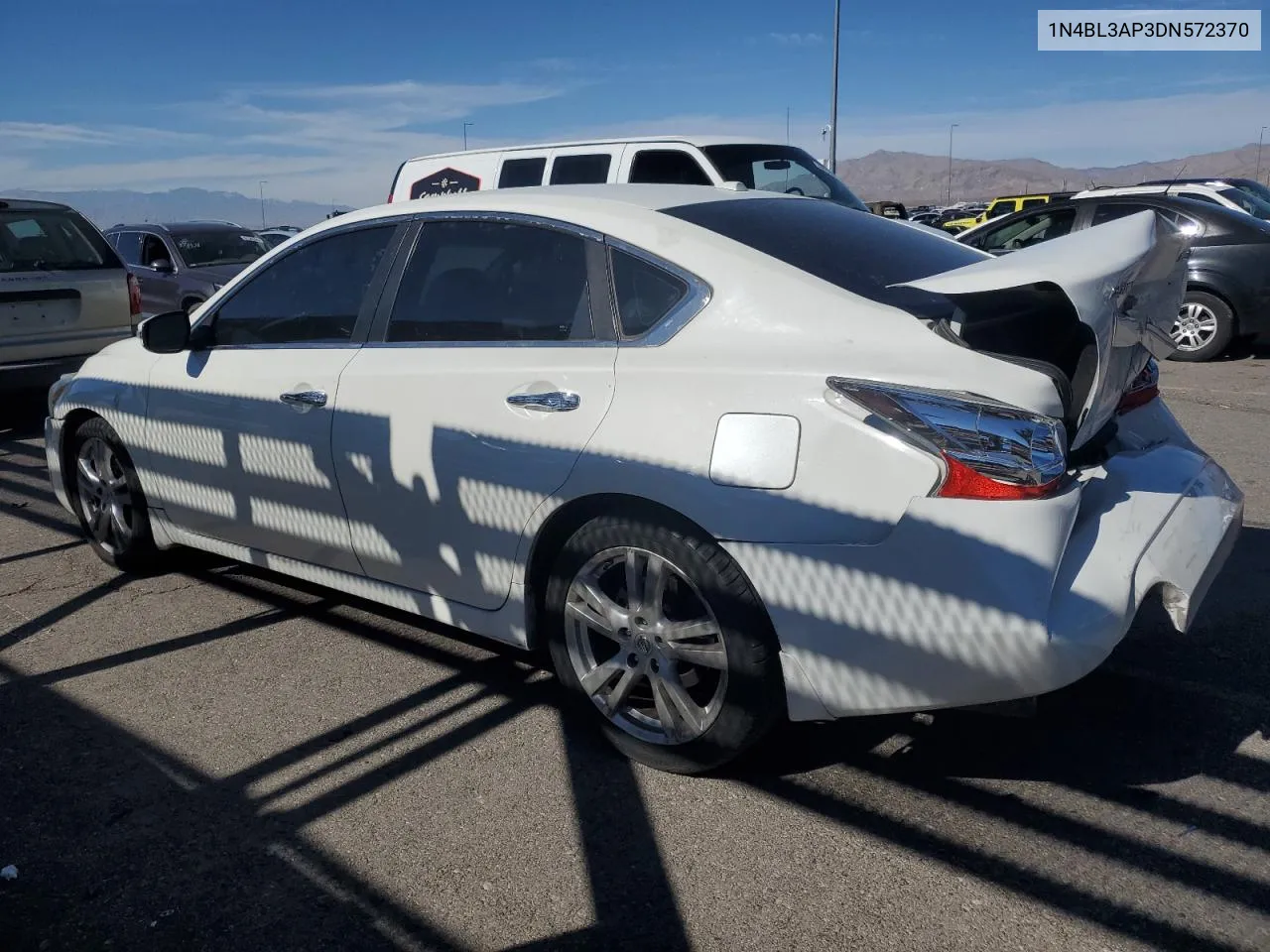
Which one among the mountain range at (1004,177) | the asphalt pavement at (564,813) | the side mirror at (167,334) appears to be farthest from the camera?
the mountain range at (1004,177)

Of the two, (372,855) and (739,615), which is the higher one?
(739,615)

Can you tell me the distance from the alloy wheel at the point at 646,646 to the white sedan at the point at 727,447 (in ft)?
0.03

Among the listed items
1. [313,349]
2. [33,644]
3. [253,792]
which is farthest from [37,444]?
[253,792]

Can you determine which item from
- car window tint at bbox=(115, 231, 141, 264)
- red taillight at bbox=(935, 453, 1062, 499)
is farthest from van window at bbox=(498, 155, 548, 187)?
red taillight at bbox=(935, 453, 1062, 499)

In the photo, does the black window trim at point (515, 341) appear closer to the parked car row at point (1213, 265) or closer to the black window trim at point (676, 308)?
the black window trim at point (676, 308)

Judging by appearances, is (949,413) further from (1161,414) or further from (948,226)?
(948,226)

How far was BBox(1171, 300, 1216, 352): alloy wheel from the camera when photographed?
10594 mm

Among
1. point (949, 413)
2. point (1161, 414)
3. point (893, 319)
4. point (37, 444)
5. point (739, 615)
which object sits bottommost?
point (37, 444)

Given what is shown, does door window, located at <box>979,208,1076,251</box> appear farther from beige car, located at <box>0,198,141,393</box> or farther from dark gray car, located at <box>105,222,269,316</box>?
dark gray car, located at <box>105,222,269,316</box>

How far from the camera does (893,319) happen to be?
2.86 metres

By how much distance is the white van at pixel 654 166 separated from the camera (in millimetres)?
9828

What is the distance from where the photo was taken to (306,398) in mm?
3918

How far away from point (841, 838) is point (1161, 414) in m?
1.78

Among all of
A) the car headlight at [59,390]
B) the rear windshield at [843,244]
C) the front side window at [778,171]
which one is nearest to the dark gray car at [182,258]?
the front side window at [778,171]
